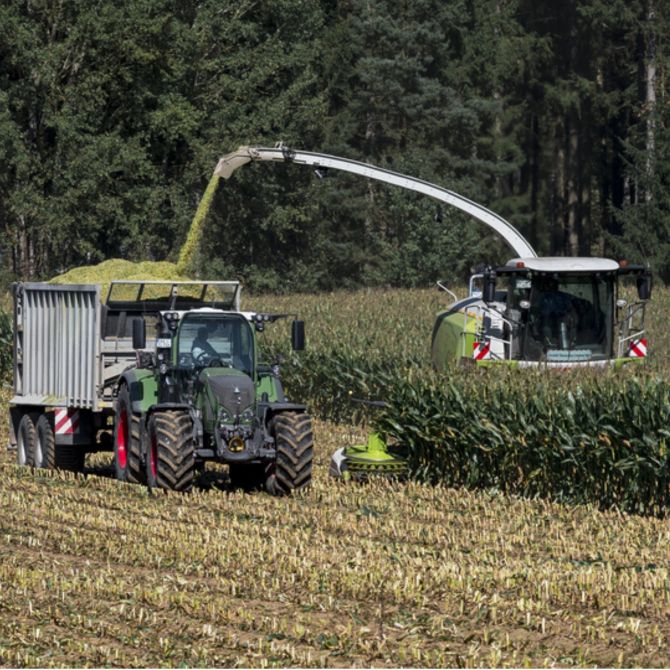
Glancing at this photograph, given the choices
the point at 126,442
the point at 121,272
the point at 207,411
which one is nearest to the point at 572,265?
the point at 207,411

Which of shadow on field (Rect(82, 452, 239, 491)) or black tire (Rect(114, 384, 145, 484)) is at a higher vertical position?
black tire (Rect(114, 384, 145, 484))

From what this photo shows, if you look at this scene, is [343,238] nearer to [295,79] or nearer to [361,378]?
[295,79]

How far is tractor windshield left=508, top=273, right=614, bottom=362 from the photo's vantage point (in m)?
19.8

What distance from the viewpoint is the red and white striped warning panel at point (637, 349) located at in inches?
792

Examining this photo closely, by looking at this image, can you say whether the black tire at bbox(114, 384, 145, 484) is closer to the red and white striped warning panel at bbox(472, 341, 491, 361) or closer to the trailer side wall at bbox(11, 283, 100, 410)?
the trailer side wall at bbox(11, 283, 100, 410)

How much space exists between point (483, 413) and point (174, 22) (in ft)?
120

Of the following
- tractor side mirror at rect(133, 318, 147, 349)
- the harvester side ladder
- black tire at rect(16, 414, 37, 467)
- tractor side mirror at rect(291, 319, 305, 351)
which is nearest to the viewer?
tractor side mirror at rect(133, 318, 147, 349)

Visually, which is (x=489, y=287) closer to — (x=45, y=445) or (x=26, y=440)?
(x=45, y=445)

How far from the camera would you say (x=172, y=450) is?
1559 centimetres

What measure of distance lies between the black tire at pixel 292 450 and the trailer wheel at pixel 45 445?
3722mm

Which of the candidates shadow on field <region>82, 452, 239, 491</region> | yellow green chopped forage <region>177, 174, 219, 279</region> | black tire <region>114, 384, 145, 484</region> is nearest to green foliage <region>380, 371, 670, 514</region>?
shadow on field <region>82, 452, 239, 491</region>

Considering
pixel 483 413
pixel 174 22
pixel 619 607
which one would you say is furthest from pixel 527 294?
pixel 174 22

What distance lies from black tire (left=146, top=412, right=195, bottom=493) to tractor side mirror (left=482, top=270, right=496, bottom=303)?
4485mm

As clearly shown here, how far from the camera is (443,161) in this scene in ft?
207
